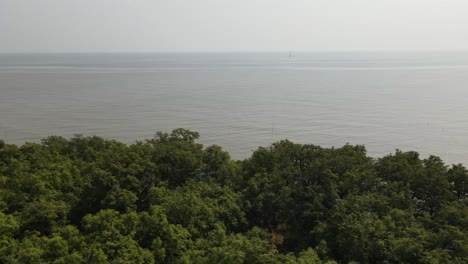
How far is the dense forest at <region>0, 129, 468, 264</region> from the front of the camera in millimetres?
14945

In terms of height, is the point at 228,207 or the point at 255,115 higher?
the point at 255,115

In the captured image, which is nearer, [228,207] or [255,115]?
[228,207]

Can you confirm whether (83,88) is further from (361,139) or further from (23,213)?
(23,213)

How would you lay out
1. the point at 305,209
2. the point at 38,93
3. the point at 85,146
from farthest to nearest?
the point at 38,93, the point at 85,146, the point at 305,209

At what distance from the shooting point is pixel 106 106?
207ft

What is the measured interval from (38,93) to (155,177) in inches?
2509

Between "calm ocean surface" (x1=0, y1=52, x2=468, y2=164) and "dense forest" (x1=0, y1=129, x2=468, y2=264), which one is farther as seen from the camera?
"calm ocean surface" (x1=0, y1=52, x2=468, y2=164)

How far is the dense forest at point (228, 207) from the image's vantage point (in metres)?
14.9

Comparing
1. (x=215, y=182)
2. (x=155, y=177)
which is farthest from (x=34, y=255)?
(x=215, y=182)

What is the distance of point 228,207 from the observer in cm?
1927

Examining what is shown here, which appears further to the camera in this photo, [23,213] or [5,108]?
[5,108]

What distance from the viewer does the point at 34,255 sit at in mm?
13703

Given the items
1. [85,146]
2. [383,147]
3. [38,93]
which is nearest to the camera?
[85,146]

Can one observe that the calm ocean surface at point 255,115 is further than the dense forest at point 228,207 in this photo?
Yes
